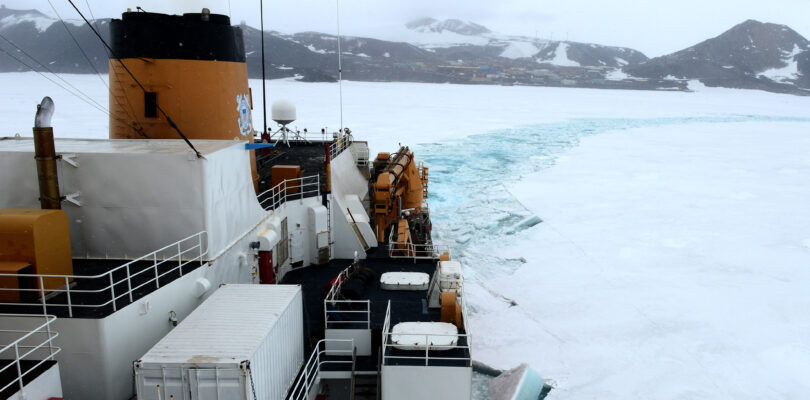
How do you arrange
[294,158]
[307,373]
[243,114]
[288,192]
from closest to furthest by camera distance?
[307,373], [243,114], [288,192], [294,158]

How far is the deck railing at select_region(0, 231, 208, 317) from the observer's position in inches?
243

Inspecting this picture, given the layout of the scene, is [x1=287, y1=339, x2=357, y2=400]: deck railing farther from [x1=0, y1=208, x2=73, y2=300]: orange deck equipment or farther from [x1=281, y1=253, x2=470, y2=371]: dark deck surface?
[x1=0, y1=208, x2=73, y2=300]: orange deck equipment

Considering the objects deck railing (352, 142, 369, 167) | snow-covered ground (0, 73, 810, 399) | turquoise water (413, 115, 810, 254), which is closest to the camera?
snow-covered ground (0, 73, 810, 399)

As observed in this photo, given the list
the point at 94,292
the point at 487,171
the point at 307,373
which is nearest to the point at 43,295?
the point at 94,292

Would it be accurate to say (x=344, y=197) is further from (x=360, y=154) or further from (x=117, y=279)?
(x=117, y=279)

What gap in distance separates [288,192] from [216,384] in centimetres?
693

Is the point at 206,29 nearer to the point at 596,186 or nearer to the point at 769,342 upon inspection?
the point at 769,342

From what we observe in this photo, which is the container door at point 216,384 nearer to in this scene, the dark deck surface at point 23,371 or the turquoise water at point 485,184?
the dark deck surface at point 23,371

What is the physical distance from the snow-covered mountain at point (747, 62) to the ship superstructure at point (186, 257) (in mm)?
170689

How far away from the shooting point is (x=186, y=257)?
318 inches

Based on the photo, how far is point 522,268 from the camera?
1639 centimetres

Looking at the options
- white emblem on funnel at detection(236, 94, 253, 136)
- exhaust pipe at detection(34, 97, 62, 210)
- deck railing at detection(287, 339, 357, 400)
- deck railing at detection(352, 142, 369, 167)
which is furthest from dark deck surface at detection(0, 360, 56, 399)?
deck railing at detection(352, 142, 369, 167)

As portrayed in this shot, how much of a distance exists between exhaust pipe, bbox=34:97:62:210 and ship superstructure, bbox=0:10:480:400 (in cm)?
3

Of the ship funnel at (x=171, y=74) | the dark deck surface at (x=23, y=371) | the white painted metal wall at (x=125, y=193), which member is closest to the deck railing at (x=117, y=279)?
the white painted metal wall at (x=125, y=193)
